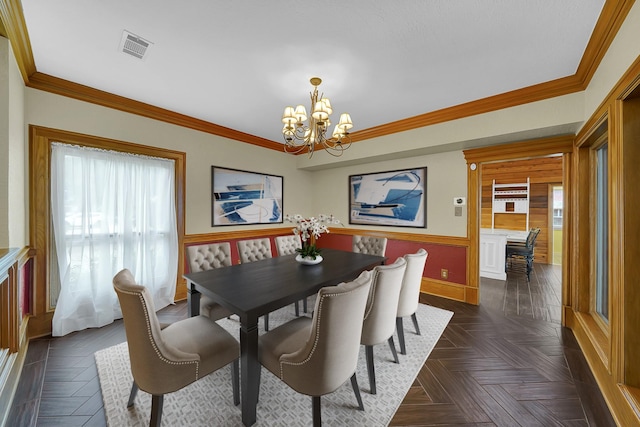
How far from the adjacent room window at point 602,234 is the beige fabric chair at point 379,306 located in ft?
6.16

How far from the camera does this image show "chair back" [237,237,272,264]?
299cm

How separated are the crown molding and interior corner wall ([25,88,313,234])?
3.3 inches

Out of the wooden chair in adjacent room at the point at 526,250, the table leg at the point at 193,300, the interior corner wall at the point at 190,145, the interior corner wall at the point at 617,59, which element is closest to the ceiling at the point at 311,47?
the interior corner wall at the point at 617,59

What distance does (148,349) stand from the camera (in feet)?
4.13

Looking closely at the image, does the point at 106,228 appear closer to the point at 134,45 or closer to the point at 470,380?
the point at 134,45

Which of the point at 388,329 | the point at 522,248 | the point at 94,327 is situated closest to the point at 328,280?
the point at 388,329

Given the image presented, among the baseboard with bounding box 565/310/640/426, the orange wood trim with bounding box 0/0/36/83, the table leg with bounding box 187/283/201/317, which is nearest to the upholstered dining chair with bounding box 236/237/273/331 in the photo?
the table leg with bounding box 187/283/201/317

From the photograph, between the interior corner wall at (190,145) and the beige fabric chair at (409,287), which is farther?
the interior corner wall at (190,145)

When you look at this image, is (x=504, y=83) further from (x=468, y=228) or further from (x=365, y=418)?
(x=365, y=418)

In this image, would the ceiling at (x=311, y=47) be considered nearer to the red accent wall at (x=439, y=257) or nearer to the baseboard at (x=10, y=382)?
the red accent wall at (x=439, y=257)

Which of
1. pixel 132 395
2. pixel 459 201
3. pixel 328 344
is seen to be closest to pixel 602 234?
pixel 459 201

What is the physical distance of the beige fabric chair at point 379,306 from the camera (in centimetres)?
165

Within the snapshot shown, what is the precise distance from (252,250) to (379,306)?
1895mm

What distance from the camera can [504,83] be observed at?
243 centimetres
